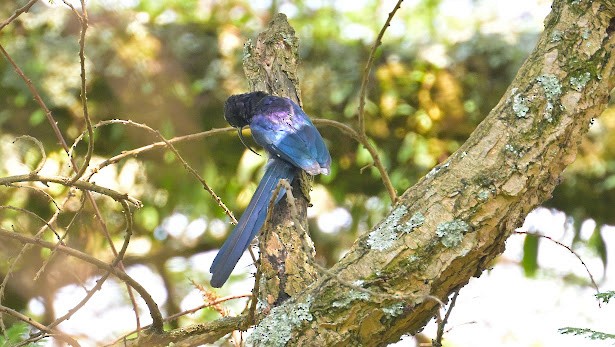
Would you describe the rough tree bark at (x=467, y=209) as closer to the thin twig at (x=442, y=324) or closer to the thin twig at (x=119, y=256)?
the thin twig at (x=442, y=324)

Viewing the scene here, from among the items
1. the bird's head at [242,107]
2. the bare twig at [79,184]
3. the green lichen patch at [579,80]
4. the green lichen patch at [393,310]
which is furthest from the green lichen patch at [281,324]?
the bird's head at [242,107]

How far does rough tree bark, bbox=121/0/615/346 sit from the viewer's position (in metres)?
1.62

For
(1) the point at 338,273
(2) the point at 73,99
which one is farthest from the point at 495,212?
(2) the point at 73,99

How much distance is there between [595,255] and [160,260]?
2560mm

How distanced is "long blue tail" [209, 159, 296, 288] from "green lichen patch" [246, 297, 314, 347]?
32 cm

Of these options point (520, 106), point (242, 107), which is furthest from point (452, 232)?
point (242, 107)

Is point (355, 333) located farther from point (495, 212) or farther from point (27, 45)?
point (27, 45)

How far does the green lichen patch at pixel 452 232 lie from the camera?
1641mm

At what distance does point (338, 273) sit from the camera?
1679 millimetres

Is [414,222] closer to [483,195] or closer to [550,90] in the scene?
[483,195]

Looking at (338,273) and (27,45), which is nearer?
(338,273)

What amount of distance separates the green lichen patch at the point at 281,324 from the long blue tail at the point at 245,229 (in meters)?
0.32

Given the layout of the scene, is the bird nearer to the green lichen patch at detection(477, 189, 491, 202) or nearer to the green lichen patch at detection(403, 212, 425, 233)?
the green lichen patch at detection(403, 212, 425, 233)

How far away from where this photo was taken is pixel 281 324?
1.65 metres
